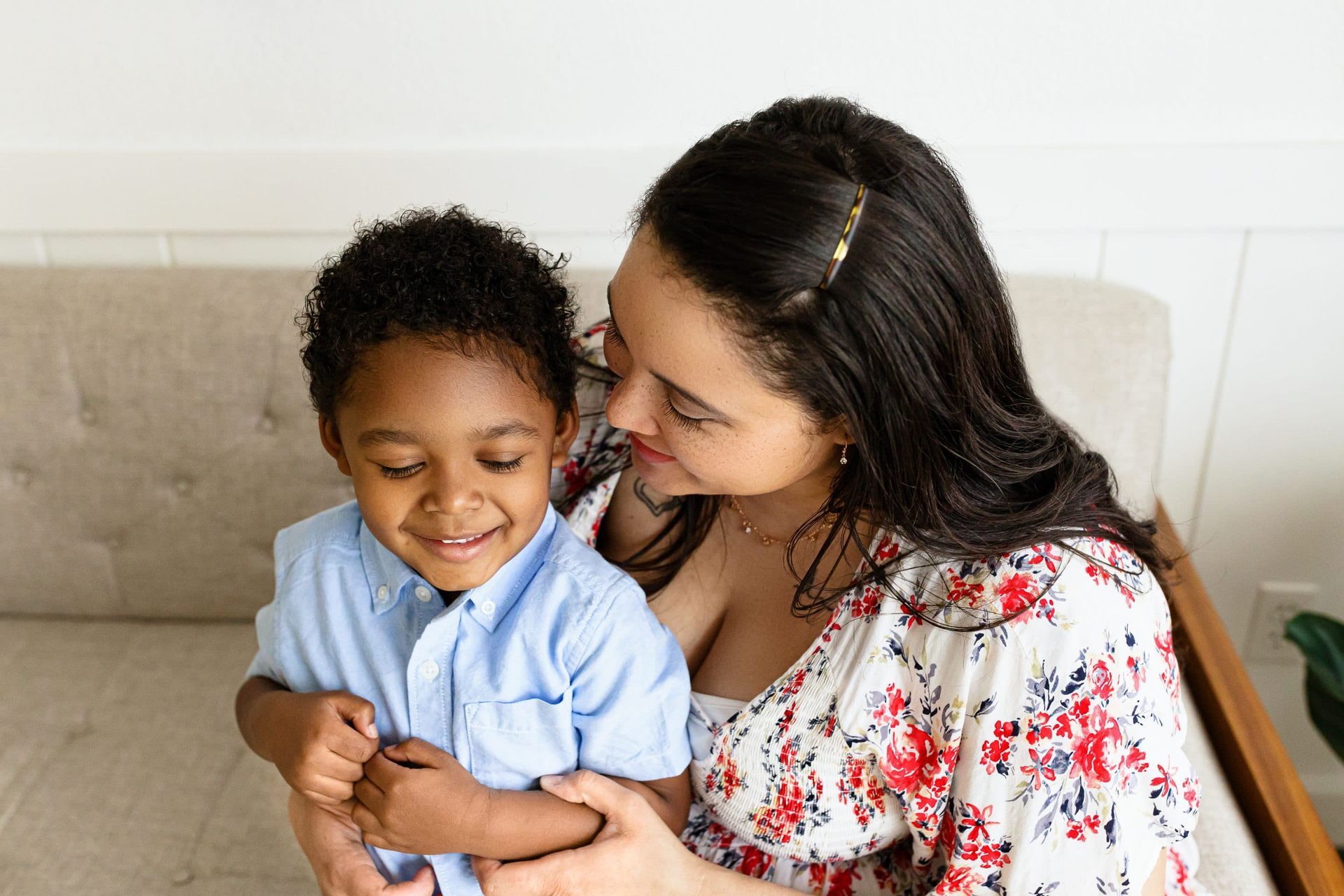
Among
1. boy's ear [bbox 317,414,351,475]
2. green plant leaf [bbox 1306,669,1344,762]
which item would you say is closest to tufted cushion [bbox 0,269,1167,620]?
green plant leaf [bbox 1306,669,1344,762]

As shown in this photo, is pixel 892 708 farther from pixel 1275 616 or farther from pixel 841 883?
pixel 1275 616

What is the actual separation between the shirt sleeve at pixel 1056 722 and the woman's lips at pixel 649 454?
294mm

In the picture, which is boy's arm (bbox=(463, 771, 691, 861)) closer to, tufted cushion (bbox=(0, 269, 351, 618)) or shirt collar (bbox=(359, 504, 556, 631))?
shirt collar (bbox=(359, 504, 556, 631))

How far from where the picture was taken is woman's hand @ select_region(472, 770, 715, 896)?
100 centimetres

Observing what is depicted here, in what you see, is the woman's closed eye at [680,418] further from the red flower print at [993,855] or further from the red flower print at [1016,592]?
the red flower print at [993,855]

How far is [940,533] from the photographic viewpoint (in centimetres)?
95

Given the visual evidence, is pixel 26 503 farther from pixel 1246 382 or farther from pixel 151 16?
pixel 1246 382

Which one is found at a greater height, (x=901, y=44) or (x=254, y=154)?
(x=901, y=44)

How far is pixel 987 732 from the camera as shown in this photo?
3.04 feet

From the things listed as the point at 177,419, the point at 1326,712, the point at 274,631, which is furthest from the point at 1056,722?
the point at 177,419

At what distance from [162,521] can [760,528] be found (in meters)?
A: 1.10

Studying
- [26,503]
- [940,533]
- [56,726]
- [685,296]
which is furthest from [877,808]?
[26,503]

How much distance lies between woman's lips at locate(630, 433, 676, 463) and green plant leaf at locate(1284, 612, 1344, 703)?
1.14m

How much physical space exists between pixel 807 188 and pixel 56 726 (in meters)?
1.51
